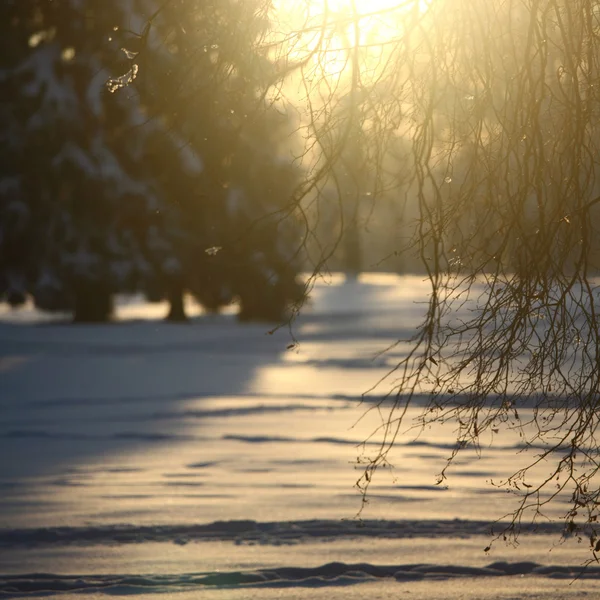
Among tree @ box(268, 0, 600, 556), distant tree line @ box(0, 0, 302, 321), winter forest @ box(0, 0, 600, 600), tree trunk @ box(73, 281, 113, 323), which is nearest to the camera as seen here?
tree @ box(268, 0, 600, 556)

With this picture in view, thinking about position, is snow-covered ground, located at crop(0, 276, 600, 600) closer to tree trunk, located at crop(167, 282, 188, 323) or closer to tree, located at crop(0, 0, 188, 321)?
tree, located at crop(0, 0, 188, 321)

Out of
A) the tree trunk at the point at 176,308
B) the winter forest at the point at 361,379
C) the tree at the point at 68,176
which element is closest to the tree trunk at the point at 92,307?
the tree at the point at 68,176

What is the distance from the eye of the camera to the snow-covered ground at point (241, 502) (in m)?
7.38

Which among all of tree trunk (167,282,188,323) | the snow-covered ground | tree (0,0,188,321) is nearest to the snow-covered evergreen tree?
the snow-covered ground

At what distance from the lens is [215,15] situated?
20.4 feet

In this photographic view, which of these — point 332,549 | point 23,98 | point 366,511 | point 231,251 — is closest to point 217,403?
point 366,511

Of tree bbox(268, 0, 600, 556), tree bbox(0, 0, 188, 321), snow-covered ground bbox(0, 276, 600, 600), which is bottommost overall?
snow-covered ground bbox(0, 276, 600, 600)

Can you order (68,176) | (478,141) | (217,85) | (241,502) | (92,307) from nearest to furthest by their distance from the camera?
1. (478,141)
2. (217,85)
3. (241,502)
4. (68,176)
5. (92,307)

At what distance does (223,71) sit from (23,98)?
3179 centimetres

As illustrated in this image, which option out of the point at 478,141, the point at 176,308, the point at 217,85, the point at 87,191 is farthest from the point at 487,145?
the point at 176,308

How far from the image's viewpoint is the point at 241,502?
975cm

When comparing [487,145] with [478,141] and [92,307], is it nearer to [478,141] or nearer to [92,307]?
[478,141]

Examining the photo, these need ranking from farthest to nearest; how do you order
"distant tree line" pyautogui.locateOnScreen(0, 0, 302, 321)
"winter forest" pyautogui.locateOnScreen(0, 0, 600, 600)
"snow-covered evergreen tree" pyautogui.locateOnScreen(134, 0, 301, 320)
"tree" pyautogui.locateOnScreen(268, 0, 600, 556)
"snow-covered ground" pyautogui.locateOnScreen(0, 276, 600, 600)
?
"distant tree line" pyautogui.locateOnScreen(0, 0, 302, 321) → "snow-covered ground" pyautogui.locateOnScreen(0, 276, 600, 600) → "snow-covered evergreen tree" pyautogui.locateOnScreen(134, 0, 301, 320) → "winter forest" pyautogui.locateOnScreen(0, 0, 600, 600) → "tree" pyautogui.locateOnScreen(268, 0, 600, 556)

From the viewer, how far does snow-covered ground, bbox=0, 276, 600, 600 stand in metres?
7.38
